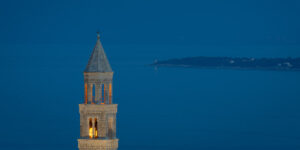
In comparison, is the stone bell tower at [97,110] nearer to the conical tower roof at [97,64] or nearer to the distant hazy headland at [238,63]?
the conical tower roof at [97,64]

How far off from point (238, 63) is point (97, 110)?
15154 centimetres

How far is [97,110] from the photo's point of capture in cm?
3027

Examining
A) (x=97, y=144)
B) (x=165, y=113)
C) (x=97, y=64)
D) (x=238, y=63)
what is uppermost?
(x=238, y=63)

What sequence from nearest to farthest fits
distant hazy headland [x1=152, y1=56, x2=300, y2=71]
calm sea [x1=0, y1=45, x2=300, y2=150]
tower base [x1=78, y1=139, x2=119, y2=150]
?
1. tower base [x1=78, y1=139, x2=119, y2=150]
2. calm sea [x1=0, y1=45, x2=300, y2=150]
3. distant hazy headland [x1=152, y1=56, x2=300, y2=71]

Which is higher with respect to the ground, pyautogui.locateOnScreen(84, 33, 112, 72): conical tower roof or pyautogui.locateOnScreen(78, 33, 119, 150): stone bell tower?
pyautogui.locateOnScreen(84, 33, 112, 72): conical tower roof

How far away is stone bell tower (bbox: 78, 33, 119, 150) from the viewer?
3014cm

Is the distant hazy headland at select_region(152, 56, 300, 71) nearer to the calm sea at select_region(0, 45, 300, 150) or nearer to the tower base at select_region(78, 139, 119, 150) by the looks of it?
the calm sea at select_region(0, 45, 300, 150)

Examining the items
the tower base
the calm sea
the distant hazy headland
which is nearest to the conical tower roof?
the tower base

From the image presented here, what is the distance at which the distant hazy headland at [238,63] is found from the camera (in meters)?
162

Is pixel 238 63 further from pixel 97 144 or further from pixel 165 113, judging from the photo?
pixel 97 144

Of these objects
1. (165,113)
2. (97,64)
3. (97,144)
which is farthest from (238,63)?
(97,64)

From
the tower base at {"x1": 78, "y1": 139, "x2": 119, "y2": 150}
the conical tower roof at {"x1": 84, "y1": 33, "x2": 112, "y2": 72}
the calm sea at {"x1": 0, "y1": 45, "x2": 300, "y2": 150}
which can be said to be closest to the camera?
the conical tower roof at {"x1": 84, "y1": 33, "x2": 112, "y2": 72}

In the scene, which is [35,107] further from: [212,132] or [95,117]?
[95,117]

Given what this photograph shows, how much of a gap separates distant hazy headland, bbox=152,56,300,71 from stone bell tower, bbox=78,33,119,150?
5035 inches
